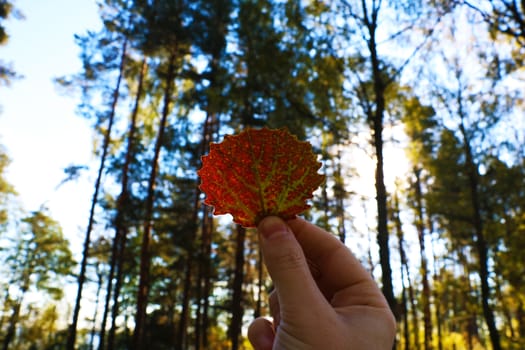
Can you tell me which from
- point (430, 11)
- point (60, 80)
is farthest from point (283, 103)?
Answer: point (60, 80)

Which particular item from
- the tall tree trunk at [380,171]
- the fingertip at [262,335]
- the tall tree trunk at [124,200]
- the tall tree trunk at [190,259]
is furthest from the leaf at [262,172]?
the tall tree trunk at [124,200]

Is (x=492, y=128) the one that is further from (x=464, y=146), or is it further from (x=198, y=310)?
(x=198, y=310)

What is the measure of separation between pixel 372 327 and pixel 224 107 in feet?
25.5

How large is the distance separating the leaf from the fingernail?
7 cm

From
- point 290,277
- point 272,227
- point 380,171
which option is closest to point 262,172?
point 272,227

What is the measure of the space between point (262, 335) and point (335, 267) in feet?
1.25

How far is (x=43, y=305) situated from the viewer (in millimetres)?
27953

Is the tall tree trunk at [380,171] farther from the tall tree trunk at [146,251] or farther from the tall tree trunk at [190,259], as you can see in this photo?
the tall tree trunk at [146,251]

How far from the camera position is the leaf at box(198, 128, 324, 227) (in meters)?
1.25

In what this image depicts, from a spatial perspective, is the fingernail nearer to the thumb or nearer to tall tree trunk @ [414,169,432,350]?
the thumb

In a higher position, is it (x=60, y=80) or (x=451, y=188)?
(x=60, y=80)

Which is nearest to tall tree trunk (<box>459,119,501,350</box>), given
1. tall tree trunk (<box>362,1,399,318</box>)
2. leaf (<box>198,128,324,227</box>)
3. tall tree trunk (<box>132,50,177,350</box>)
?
tall tree trunk (<box>362,1,399,318</box>)

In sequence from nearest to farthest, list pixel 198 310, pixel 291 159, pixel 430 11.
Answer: pixel 291 159 → pixel 430 11 → pixel 198 310

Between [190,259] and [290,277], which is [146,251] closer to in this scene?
[190,259]
